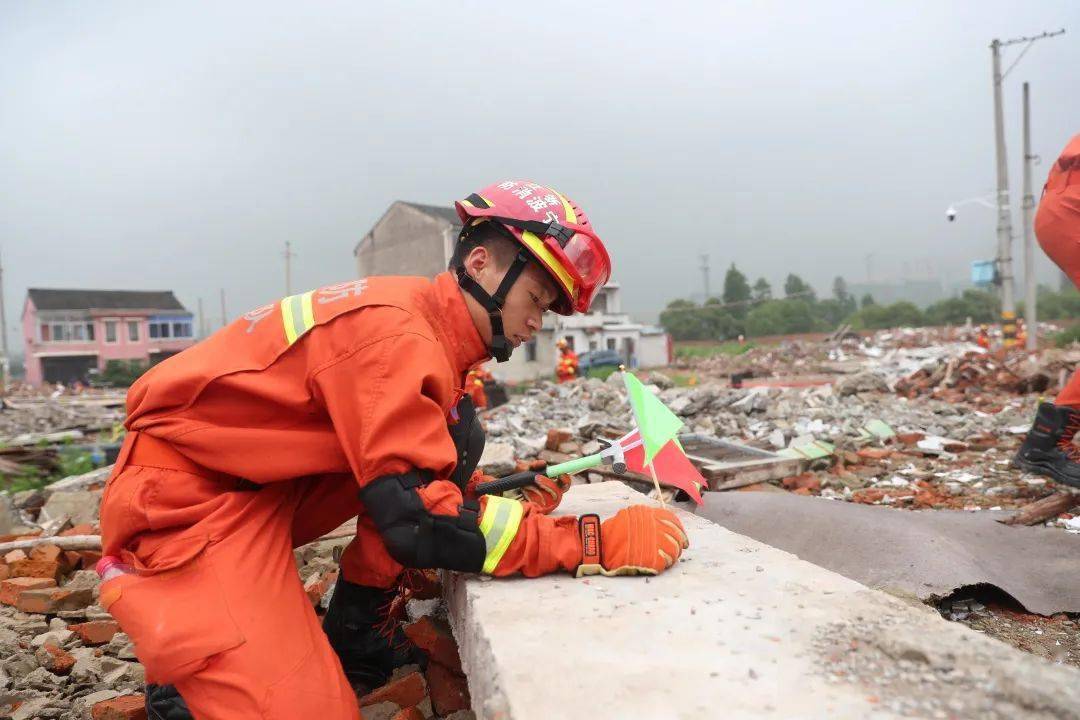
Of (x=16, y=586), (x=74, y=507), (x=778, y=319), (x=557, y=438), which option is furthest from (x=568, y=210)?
(x=778, y=319)

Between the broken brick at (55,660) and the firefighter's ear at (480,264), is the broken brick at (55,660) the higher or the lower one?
the lower one

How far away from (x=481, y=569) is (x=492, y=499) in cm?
21

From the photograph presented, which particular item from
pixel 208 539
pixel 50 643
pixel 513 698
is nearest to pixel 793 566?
pixel 513 698

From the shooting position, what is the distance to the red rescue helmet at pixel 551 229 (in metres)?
2.23

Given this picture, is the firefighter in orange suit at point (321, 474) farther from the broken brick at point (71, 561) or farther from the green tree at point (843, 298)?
the green tree at point (843, 298)

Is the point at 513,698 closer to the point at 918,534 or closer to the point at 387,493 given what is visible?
the point at 387,493

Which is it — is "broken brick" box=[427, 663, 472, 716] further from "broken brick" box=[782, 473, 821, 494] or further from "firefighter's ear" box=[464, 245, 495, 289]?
"broken brick" box=[782, 473, 821, 494]

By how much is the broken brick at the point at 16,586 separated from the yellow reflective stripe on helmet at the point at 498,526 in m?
2.48

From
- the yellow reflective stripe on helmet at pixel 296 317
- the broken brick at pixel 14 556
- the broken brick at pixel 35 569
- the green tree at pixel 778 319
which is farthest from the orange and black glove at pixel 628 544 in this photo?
the green tree at pixel 778 319

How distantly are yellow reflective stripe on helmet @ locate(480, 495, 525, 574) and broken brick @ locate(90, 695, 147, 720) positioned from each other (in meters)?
1.24

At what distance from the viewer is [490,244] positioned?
230 centimetres

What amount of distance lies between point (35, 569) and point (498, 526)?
2804mm

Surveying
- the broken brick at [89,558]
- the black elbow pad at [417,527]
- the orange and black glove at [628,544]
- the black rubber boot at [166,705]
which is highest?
the black elbow pad at [417,527]

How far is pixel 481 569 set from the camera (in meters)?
2.05
